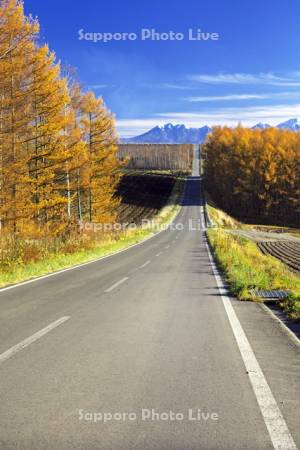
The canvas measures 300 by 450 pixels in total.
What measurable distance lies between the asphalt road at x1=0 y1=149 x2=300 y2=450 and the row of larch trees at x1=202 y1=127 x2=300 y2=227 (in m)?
68.3

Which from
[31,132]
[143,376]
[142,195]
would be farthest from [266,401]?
[142,195]

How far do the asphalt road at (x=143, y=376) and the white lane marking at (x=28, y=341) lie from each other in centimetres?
3

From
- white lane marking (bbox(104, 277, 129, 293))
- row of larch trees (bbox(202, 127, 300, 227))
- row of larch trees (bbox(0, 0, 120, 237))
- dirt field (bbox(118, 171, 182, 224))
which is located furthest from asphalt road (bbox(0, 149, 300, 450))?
row of larch trees (bbox(202, 127, 300, 227))

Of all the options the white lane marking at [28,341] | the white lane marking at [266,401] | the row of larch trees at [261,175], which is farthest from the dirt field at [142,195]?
the white lane marking at [266,401]

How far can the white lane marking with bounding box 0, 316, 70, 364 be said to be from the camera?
5.29 m

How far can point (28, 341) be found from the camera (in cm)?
596

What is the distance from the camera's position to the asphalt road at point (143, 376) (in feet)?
10.7

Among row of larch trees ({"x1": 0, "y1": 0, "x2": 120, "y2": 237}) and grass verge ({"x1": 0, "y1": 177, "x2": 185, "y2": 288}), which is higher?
row of larch trees ({"x1": 0, "y1": 0, "x2": 120, "y2": 237})

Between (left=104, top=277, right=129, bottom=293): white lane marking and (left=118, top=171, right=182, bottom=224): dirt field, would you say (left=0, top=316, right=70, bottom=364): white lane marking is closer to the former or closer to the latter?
(left=104, top=277, right=129, bottom=293): white lane marking

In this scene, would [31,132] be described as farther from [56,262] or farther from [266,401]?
[266,401]

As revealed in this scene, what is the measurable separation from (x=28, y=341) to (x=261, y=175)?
73.2m

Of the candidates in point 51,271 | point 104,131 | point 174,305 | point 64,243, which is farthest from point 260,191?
point 174,305

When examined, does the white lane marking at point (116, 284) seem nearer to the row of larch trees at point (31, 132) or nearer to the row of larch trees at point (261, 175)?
the row of larch trees at point (31, 132)

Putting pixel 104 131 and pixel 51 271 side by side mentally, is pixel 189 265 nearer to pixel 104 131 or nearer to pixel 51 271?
pixel 51 271
